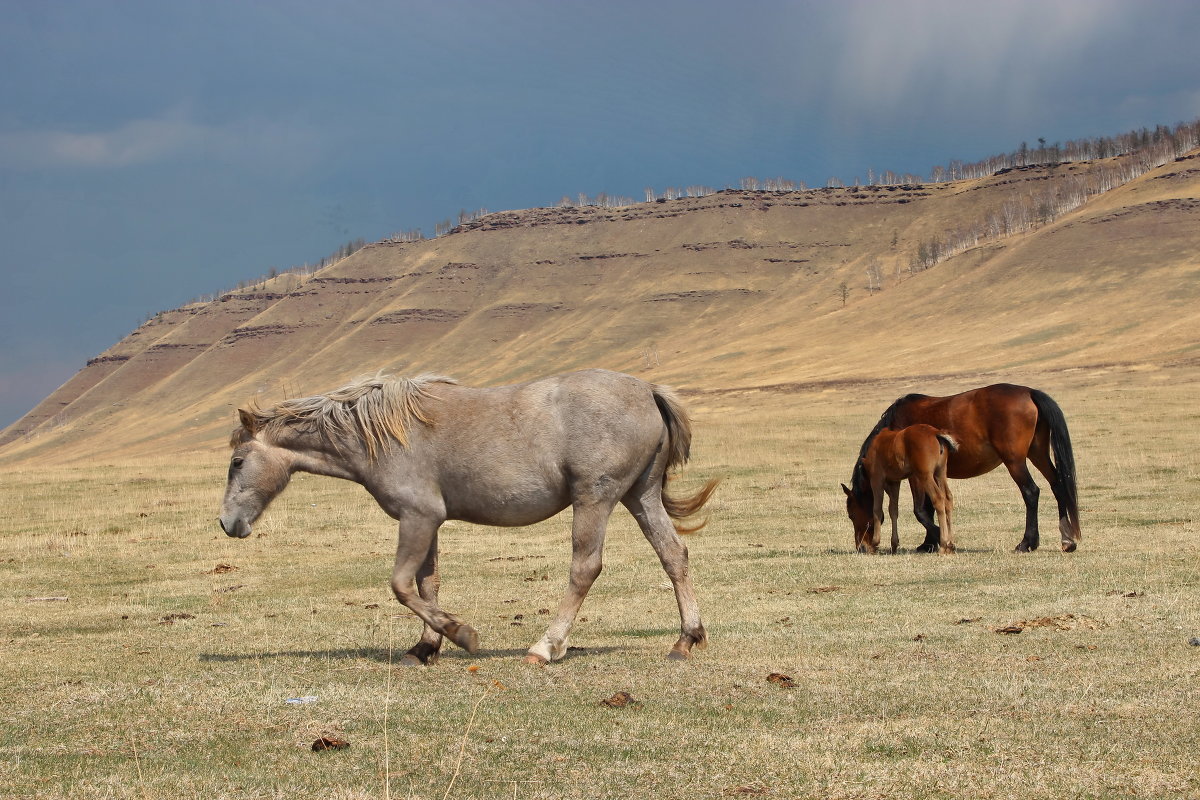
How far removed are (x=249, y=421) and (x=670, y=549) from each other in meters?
4.00

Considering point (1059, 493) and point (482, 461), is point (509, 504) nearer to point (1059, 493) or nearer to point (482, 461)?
point (482, 461)

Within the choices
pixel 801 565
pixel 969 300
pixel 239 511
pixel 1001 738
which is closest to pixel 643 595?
pixel 801 565

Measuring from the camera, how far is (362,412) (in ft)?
33.0

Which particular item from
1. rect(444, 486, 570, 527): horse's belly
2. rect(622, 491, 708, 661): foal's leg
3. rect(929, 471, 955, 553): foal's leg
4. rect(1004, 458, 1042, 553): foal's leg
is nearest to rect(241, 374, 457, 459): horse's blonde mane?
rect(444, 486, 570, 527): horse's belly

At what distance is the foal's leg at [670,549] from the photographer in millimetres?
10039

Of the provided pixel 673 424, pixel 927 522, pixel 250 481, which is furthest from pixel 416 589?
pixel 927 522

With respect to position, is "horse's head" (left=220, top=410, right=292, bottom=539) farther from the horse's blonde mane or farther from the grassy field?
the grassy field

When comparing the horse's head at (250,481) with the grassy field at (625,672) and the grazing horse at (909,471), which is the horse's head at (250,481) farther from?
the grazing horse at (909,471)

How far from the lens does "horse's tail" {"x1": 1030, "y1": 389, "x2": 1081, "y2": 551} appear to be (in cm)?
1661

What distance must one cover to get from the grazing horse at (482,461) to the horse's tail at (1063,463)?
342 inches

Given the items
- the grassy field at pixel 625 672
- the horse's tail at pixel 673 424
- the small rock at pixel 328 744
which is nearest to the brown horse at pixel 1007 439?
the grassy field at pixel 625 672

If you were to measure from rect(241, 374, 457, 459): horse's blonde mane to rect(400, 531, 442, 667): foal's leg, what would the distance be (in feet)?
3.37

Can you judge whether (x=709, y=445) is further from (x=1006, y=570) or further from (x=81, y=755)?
(x=81, y=755)

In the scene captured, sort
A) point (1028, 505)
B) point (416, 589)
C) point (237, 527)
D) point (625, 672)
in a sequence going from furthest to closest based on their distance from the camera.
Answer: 1. point (1028, 505)
2. point (237, 527)
3. point (416, 589)
4. point (625, 672)
